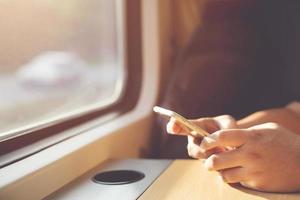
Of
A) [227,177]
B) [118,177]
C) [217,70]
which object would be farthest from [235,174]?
[217,70]

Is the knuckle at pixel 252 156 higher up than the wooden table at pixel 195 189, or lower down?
higher up

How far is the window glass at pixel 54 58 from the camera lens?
97cm

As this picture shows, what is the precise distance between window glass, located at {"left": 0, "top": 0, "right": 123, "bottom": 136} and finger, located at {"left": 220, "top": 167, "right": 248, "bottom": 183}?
0.45 metres

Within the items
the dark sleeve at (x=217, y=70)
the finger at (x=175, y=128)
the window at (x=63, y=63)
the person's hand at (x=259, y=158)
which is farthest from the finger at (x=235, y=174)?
the dark sleeve at (x=217, y=70)

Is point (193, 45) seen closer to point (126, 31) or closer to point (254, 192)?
point (126, 31)

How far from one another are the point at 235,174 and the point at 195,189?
82 millimetres

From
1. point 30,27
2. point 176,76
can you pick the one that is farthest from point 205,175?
point 176,76

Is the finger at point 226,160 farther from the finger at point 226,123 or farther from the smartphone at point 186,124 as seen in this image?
the finger at point 226,123

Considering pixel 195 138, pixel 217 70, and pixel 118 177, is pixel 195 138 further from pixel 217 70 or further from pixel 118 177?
pixel 217 70

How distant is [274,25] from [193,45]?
30 centimetres

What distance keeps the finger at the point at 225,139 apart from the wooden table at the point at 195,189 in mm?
88

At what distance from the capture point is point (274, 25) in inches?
65.2

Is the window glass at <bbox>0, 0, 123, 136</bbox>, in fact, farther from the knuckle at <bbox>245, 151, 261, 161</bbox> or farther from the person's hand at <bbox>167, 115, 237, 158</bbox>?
the knuckle at <bbox>245, 151, 261, 161</bbox>

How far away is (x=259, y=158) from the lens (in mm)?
770
